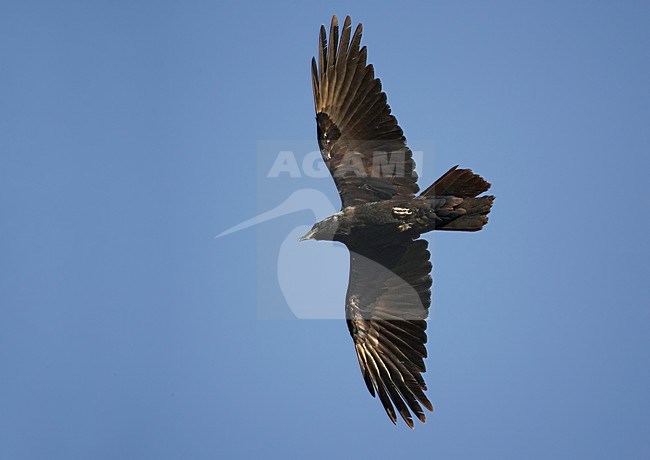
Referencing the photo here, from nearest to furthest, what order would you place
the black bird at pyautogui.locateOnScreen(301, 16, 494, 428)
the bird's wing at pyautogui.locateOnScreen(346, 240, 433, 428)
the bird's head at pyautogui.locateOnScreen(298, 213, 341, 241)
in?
1. the black bird at pyautogui.locateOnScreen(301, 16, 494, 428)
2. the bird's wing at pyautogui.locateOnScreen(346, 240, 433, 428)
3. the bird's head at pyautogui.locateOnScreen(298, 213, 341, 241)

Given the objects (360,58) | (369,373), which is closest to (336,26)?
(360,58)

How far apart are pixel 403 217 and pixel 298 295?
15.6 feet

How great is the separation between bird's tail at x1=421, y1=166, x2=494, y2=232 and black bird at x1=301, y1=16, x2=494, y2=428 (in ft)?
0.04

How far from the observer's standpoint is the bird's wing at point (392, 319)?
9.18 m

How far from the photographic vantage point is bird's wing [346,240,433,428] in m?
9.18

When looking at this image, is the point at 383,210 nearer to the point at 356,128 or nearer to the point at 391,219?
the point at 391,219

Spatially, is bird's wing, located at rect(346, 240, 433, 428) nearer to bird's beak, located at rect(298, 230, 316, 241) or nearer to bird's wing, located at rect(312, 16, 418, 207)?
bird's beak, located at rect(298, 230, 316, 241)

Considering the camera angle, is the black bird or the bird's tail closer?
the bird's tail

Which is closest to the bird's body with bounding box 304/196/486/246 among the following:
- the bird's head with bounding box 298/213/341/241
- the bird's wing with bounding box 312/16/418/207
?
the bird's head with bounding box 298/213/341/241

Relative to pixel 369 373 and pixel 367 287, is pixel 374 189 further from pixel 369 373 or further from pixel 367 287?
pixel 369 373

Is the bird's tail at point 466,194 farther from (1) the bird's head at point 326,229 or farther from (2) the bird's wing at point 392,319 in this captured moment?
(1) the bird's head at point 326,229

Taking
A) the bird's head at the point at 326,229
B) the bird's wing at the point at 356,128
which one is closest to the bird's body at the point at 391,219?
the bird's head at the point at 326,229

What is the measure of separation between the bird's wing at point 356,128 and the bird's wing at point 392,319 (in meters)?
0.79

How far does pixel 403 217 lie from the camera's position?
9070 mm
